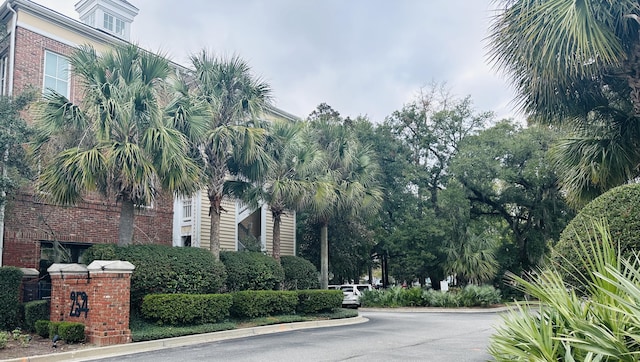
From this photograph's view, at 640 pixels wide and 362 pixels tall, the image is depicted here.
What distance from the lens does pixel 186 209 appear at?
23625 mm

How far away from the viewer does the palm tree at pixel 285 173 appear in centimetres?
1852

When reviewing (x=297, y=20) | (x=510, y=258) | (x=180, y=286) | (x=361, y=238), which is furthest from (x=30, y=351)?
(x=510, y=258)

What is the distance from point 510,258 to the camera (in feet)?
104

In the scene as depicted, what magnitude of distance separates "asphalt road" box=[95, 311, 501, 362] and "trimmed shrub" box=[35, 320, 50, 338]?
9.63 feet

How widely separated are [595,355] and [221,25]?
14.1 m

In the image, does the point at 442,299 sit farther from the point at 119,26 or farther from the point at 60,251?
the point at 119,26

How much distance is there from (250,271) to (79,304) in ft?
19.4

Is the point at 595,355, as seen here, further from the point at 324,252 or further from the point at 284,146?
the point at 324,252

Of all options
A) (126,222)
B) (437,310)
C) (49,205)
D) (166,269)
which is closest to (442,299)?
(437,310)

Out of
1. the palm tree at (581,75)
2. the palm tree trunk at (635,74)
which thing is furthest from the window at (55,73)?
the palm tree trunk at (635,74)

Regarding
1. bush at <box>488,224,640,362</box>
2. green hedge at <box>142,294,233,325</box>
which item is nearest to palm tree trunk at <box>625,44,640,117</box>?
bush at <box>488,224,640,362</box>

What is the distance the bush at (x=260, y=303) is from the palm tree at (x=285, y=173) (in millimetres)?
2107

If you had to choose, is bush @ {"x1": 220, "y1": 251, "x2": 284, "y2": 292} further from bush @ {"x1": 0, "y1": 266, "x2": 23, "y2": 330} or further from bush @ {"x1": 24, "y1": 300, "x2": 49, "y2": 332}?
bush @ {"x1": 0, "y1": 266, "x2": 23, "y2": 330}

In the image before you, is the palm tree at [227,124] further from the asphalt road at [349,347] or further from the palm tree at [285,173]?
the asphalt road at [349,347]
